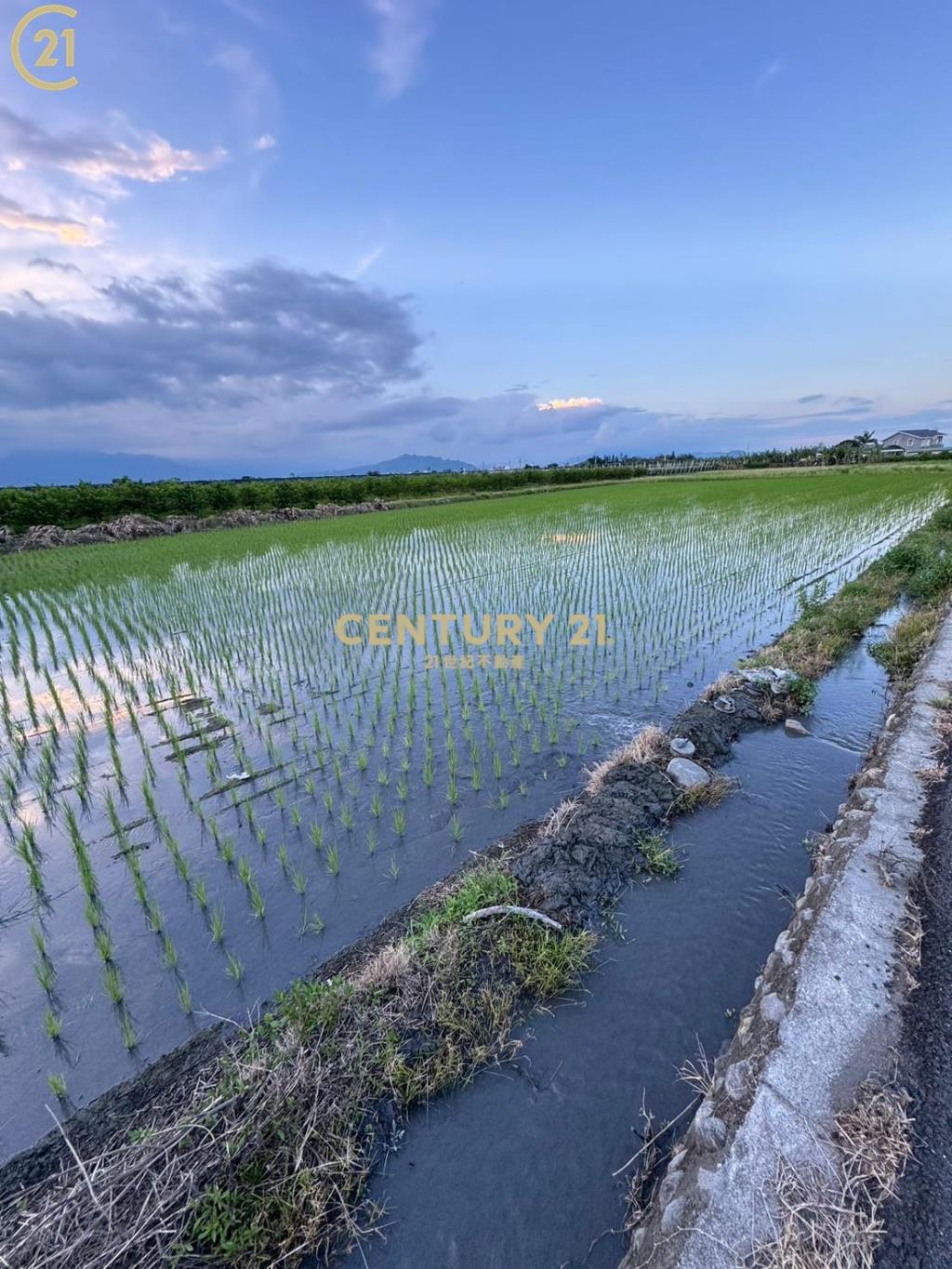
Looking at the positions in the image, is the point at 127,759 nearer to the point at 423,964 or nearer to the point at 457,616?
the point at 423,964

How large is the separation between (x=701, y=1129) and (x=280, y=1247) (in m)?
1.45

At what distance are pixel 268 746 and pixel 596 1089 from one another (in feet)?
12.9

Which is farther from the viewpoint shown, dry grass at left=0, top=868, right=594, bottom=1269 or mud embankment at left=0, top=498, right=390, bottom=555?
mud embankment at left=0, top=498, right=390, bottom=555

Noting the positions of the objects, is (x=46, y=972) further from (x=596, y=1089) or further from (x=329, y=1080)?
(x=596, y=1089)

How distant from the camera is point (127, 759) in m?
5.11

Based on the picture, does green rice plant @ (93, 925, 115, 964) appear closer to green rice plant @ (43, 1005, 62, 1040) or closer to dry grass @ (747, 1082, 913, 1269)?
green rice plant @ (43, 1005, 62, 1040)

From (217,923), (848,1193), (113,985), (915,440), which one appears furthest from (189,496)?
(915,440)

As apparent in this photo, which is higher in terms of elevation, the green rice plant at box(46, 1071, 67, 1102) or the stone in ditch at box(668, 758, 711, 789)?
the stone in ditch at box(668, 758, 711, 789)

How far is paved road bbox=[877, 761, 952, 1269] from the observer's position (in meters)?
1.53

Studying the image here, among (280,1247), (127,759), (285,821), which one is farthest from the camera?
(127,759)

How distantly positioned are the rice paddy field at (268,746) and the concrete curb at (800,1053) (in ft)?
6.28

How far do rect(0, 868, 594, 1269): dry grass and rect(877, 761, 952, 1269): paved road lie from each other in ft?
4.48

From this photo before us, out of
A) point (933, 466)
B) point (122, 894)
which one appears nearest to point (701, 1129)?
point (122, 894)

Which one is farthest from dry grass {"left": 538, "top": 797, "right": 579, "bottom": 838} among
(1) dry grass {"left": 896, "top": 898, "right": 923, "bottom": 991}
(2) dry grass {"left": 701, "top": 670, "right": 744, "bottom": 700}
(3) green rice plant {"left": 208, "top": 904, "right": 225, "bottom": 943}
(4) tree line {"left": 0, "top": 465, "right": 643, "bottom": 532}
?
(4) tree line {"left": 0, "top": 465, "right": 643, "bottom": 532}
